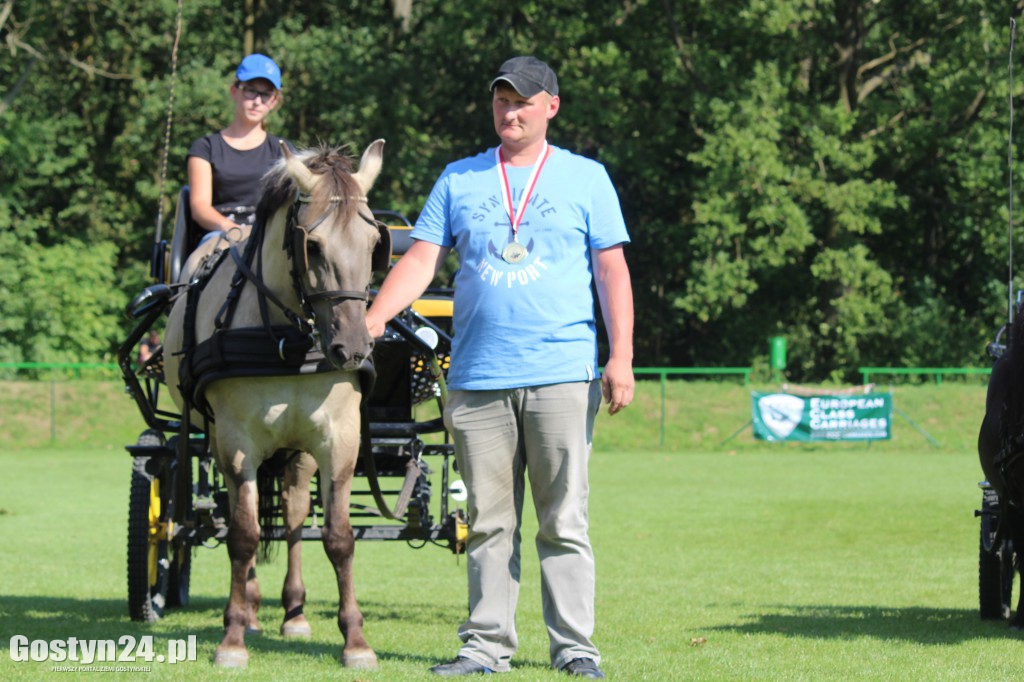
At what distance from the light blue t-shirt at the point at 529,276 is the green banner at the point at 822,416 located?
25.5 m

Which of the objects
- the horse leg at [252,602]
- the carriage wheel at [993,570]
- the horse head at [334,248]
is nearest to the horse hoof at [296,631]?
the horse leg at [252,602]

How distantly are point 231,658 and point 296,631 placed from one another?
1464 millimetres

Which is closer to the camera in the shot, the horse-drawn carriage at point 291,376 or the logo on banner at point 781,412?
the horse-drawn carriage at point 291,376

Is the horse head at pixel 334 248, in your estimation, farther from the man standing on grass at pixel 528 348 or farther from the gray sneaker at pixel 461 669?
the gray sneaker at pixel 461 669

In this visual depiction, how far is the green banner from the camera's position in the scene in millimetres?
30984

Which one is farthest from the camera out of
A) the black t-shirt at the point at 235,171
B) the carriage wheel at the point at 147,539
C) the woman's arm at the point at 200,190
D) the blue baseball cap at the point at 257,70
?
the carriage wheel at the point at 147,539

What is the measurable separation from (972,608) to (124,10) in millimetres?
34331

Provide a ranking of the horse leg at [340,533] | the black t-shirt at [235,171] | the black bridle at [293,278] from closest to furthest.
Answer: the black bridle at [293,278] < the horse leg at [340,533] < the black t-shirt at [235,171]

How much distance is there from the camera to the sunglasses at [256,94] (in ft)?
27.8

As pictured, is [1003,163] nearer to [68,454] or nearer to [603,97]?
[603,97]

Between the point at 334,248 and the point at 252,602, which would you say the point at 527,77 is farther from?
the point at 252,602

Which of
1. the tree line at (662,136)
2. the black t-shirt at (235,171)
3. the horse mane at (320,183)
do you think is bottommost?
the horse mane at (320,183)

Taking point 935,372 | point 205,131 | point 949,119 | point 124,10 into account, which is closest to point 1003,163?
point 949,119

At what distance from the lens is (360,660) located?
6.56 meters
